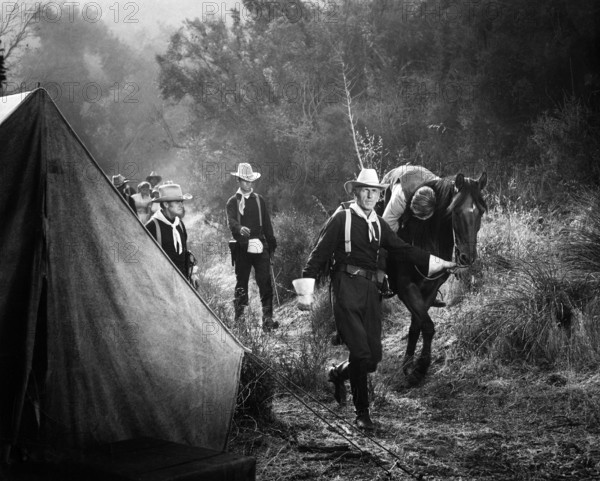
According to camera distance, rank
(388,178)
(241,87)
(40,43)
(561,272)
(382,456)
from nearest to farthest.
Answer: (382,456) < (561,272) < (388,178) < (241,87) < (40,43)

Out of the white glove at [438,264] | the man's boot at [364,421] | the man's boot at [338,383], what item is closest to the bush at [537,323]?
the white glove at [438,264]

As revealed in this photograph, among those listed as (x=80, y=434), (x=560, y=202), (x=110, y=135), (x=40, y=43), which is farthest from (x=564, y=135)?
(x=40, y=43)

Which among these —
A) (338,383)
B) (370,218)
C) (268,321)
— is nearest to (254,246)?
(268,321)

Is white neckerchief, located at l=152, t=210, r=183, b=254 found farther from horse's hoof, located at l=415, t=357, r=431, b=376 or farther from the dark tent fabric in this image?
the dark tent fabric

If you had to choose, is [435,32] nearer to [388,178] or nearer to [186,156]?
[388,178]

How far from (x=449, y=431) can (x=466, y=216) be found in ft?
7.74

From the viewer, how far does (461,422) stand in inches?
268

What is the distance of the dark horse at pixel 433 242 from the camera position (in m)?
8.01

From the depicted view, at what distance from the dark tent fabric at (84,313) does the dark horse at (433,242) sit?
3370 mm

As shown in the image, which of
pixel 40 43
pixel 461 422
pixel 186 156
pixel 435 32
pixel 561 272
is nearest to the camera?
pixel 461 422

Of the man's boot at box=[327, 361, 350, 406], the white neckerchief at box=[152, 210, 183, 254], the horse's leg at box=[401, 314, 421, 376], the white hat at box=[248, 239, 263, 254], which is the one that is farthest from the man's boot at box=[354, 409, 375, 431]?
the white hat at box=[248, 239, 263, 254]

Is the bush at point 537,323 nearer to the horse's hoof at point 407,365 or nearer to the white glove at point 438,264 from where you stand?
the horse's hoof at point 407,365

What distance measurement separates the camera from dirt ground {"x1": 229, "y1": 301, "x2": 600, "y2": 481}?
5.46 metres

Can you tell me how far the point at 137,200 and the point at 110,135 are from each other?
1793cm
